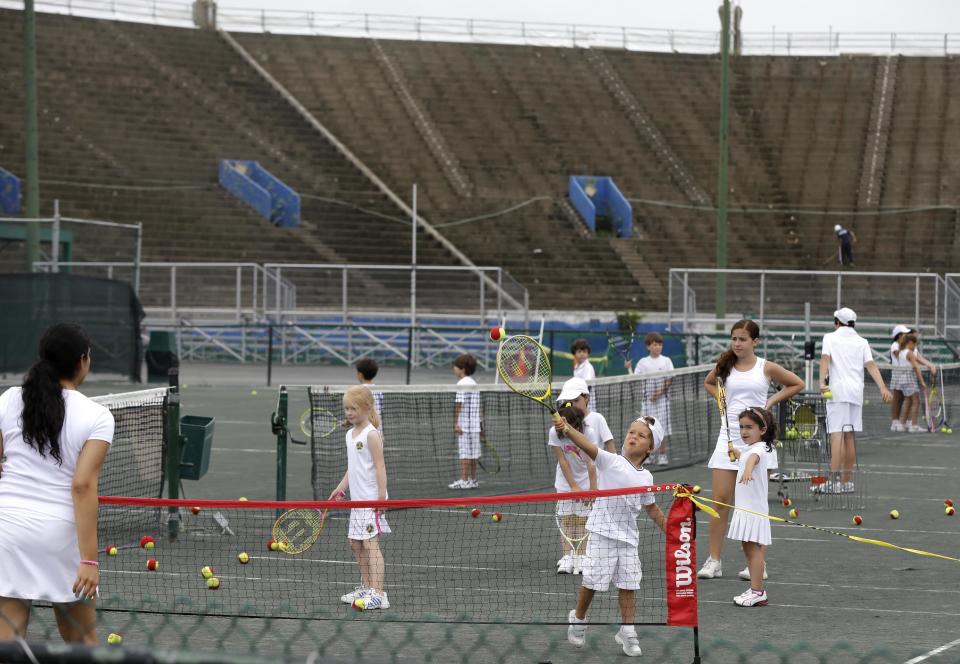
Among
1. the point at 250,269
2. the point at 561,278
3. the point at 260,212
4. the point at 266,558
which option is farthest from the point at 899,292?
the point at 266,558

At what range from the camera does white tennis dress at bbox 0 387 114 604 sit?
Result: 557 cm

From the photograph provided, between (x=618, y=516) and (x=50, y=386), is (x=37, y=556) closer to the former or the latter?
(x=50, y=386)

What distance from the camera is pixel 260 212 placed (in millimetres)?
41469

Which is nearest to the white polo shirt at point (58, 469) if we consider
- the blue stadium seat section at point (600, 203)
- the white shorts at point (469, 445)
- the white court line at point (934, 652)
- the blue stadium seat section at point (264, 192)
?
the white court line at point (934, 652)

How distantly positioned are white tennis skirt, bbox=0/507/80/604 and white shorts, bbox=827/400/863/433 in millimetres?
9583

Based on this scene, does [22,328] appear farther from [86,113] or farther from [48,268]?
[86,113]

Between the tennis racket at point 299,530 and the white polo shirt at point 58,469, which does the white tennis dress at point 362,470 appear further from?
the white polo shirt at point 58,469

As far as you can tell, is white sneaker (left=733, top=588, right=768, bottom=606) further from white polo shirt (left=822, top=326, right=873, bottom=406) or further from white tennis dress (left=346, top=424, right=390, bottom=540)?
white polo shirt (left=822, top=326, right=873, bottom=406)

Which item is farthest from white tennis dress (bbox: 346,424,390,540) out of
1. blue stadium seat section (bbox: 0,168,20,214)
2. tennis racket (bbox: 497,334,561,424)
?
blue stadium seat section (bbox: 0,168,20,214)

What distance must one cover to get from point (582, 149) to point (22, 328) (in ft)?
85.7

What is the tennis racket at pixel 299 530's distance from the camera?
407 inches

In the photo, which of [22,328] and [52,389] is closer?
[52,389]

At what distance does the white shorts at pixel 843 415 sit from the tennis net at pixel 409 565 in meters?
2.22

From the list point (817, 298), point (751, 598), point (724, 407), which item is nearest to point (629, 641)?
point (751, 598)
